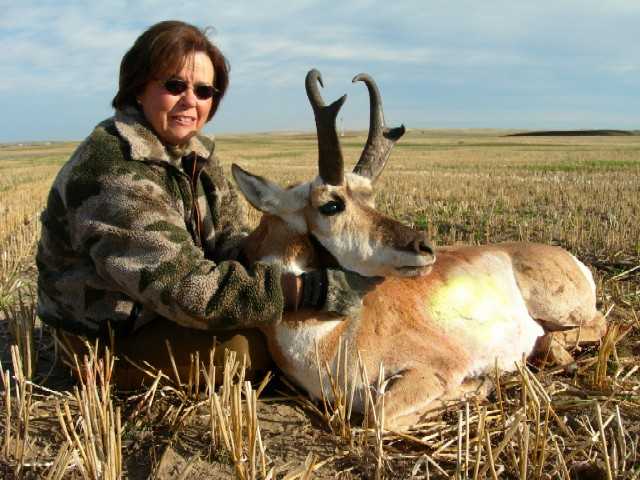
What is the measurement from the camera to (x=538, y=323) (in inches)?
197

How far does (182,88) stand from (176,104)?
0.40 feet

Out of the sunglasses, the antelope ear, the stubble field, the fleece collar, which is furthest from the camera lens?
the sunglasses

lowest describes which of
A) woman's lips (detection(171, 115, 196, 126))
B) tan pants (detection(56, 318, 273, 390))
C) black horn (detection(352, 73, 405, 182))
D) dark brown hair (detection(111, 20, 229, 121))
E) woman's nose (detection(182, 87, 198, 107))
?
tan pants (detection(56, 318, 273, 390))

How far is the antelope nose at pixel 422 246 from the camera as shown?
3.80 meters

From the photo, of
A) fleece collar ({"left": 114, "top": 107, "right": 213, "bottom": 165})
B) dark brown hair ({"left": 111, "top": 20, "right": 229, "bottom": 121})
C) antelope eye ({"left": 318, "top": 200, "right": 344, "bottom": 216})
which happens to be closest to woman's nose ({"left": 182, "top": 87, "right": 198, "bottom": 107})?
dark brown hair ({"left": 111, "top": 20, "right": 229, "bottom": 121})

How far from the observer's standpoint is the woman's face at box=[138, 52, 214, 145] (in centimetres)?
432

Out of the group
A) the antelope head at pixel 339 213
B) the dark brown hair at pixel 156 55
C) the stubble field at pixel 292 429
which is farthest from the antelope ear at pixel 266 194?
the stubble field at pixel 292 429

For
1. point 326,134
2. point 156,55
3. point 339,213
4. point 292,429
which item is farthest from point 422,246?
point 156,55

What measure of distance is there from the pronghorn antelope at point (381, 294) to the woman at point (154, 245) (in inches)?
8.8

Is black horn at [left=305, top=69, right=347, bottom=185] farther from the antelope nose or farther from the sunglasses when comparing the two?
the sunglasses

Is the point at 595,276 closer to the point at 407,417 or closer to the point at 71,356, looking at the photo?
the point at 407,417

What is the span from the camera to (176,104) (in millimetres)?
4359

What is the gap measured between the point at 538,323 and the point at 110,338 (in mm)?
3327

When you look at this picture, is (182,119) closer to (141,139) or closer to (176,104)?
(176,104)
